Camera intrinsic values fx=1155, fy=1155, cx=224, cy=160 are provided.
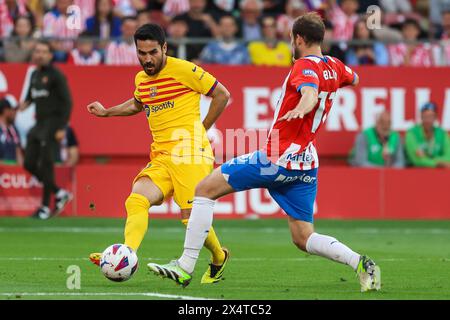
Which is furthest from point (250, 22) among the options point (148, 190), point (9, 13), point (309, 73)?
point (309, 73)

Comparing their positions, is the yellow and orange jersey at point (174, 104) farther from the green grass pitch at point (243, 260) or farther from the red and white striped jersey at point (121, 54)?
the red and white striped jersey at point (121, 54)

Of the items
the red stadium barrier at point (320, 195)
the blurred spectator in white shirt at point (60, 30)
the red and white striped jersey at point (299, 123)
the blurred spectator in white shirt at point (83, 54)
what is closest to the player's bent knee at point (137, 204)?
the red and white striped jersey at point (299, 123)

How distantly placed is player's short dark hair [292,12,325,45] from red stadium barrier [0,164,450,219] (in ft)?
33.1

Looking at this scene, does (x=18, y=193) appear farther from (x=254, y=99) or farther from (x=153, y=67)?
(x=153, y=67)

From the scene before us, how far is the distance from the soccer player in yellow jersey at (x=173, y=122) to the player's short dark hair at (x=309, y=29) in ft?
4.84

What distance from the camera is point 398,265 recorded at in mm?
12484

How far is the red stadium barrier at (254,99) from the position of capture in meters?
20.0

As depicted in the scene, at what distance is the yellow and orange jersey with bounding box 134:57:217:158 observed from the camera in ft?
35.4

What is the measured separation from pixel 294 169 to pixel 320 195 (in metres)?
10.2

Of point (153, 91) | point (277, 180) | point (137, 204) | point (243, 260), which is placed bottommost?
point (243, 260)

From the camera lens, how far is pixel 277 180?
9664 millimetres

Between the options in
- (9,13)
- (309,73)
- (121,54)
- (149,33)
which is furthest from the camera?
(9,13)

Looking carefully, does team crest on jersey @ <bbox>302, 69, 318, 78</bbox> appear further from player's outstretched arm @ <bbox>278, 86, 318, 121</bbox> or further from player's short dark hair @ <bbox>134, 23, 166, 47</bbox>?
player's short dark hair @ <bbox>134, 23, 166, 47</bbox>
